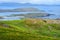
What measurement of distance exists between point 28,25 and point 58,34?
1658cm

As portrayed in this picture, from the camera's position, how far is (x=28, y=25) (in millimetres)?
73375

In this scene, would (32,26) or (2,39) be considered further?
(32,26)

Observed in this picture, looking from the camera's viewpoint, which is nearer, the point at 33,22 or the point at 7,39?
the point at 7,39

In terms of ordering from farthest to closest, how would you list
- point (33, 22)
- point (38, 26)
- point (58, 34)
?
point (33, 22) < point (38, 26) < point (58, 34)

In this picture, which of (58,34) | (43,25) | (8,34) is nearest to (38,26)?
(43,25)

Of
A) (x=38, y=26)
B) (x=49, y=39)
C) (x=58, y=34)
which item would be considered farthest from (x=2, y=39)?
(x=38, y=26)

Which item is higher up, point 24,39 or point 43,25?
point 24,39

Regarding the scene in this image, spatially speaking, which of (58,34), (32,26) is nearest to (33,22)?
(32,26)

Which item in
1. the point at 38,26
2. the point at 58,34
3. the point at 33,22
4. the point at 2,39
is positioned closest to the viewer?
the point at 2,39

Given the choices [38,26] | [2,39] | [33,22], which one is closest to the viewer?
[2,39]

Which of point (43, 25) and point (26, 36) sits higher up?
point (26, 36)

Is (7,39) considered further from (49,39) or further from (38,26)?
(38,26)

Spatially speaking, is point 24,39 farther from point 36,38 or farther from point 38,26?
point 38,26

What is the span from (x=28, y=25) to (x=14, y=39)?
26.1 m
